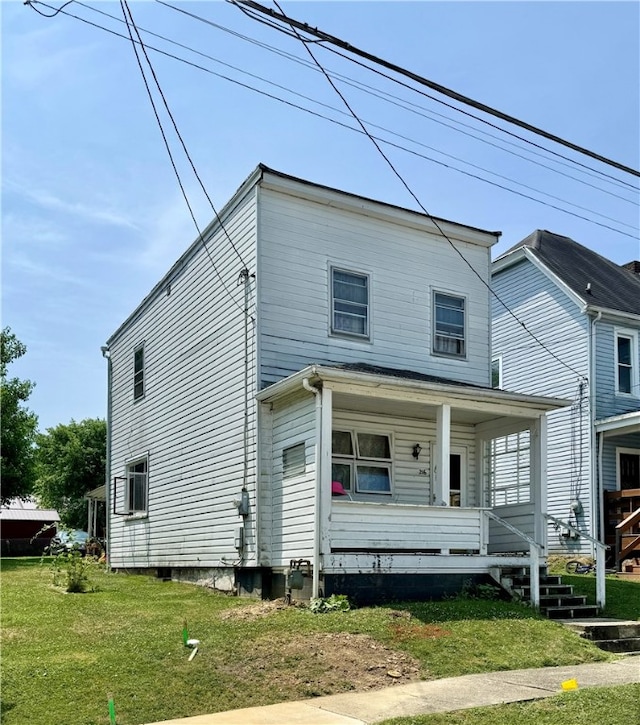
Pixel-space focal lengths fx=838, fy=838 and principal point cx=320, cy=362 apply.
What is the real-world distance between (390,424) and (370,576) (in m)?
3.55

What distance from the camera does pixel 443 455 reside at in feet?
42.9

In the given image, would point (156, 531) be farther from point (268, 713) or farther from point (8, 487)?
point (8, 487)

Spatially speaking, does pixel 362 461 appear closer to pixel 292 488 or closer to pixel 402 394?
pixel 292 488

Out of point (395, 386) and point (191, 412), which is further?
point (191, 412)

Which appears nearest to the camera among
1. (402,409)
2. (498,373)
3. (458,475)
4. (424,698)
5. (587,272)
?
(424,698)

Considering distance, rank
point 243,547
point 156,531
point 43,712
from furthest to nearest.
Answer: point 156,531 → point 243,547 → point 43,712

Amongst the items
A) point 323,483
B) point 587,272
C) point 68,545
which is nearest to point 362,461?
point 323,483

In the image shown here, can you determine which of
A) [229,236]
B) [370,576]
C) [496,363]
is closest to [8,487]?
[496,363]

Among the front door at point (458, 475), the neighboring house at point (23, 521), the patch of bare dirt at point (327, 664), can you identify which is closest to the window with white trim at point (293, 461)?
the patch of bare dirt at point (327, 664)

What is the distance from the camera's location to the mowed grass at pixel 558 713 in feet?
22.6

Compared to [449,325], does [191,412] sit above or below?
below

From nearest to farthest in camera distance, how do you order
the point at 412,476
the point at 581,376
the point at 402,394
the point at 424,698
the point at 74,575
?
the point at 424,698
the point at 402,394
the point at 74,575
the point at 412,476
the point at 581,376

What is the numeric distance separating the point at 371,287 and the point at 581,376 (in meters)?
8.61

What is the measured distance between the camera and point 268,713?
7.36 metres
